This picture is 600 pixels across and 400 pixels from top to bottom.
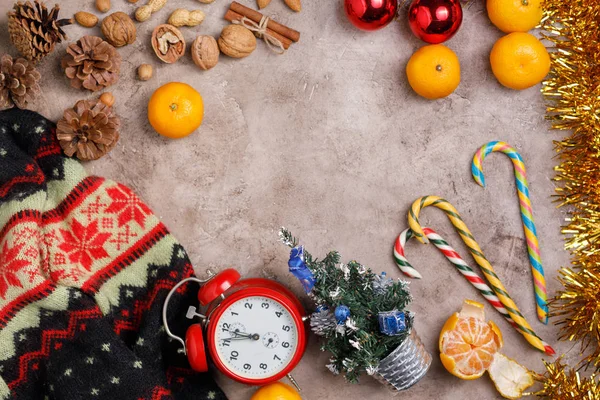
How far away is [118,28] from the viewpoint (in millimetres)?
1854

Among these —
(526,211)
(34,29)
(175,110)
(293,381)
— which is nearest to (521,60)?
(526,211)

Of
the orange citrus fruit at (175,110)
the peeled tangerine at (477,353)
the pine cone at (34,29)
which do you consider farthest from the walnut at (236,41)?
the peeled tangerine at (477,353)

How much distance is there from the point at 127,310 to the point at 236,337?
0.32m

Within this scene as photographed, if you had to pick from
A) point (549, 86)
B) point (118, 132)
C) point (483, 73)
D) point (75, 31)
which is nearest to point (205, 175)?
point (118, 132)

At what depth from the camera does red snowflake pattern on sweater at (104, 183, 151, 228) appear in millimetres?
1900

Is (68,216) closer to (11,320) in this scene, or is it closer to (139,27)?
(11,320)

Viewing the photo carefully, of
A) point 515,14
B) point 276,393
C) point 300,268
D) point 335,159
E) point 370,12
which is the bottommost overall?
point 276,393

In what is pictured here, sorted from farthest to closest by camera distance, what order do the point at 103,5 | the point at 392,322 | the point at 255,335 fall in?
the point at 103,5 < the point at 255,335 < the point at 392,322

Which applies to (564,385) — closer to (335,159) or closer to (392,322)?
(392,322)

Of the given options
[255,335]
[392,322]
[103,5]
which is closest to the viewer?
[392,322]

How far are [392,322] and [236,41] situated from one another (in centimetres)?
82

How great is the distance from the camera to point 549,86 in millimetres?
1935

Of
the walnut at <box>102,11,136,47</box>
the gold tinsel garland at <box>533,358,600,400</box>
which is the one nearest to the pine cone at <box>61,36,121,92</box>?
the walnut at <box>102,11,136,47</box>

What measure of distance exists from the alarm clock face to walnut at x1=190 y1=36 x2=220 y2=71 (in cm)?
62
